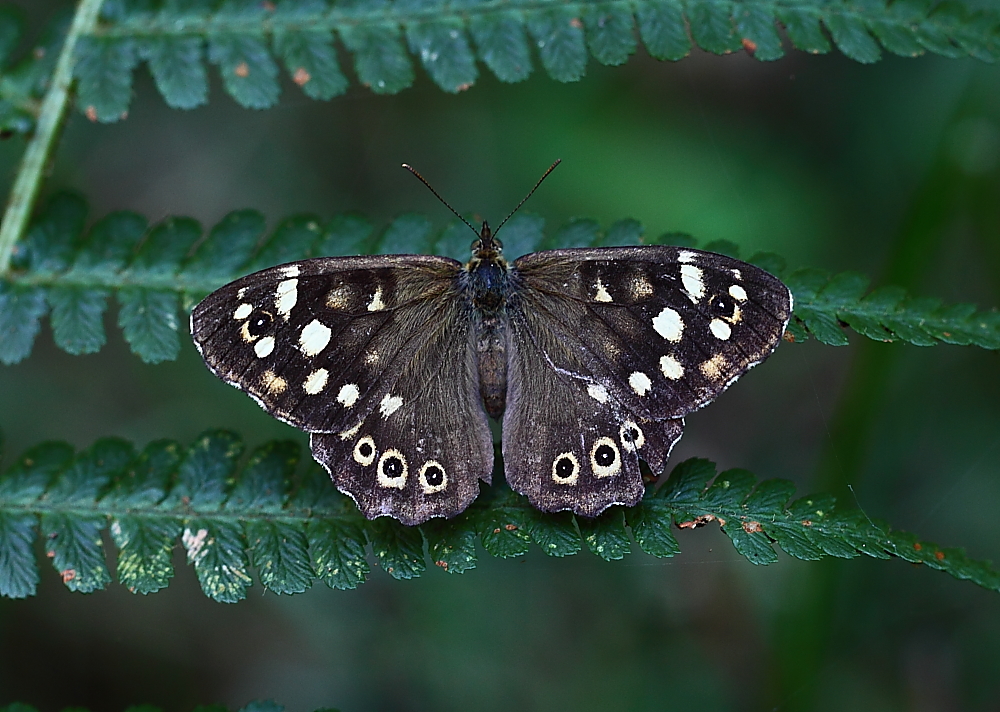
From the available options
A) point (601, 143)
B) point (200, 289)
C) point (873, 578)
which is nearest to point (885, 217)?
point (601, 143)

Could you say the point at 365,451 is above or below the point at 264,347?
below

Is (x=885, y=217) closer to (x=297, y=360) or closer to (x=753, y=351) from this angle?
(x=753, y=351)

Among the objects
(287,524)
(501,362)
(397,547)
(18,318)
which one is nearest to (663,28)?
(501,362)

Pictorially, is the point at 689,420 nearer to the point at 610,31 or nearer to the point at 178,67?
the point at 610,31

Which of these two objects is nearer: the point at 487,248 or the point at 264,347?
the point at 264,347

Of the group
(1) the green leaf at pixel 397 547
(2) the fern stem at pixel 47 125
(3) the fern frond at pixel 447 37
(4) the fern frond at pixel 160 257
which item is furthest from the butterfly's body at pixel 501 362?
(2) the fern stem at pixel 47 125
